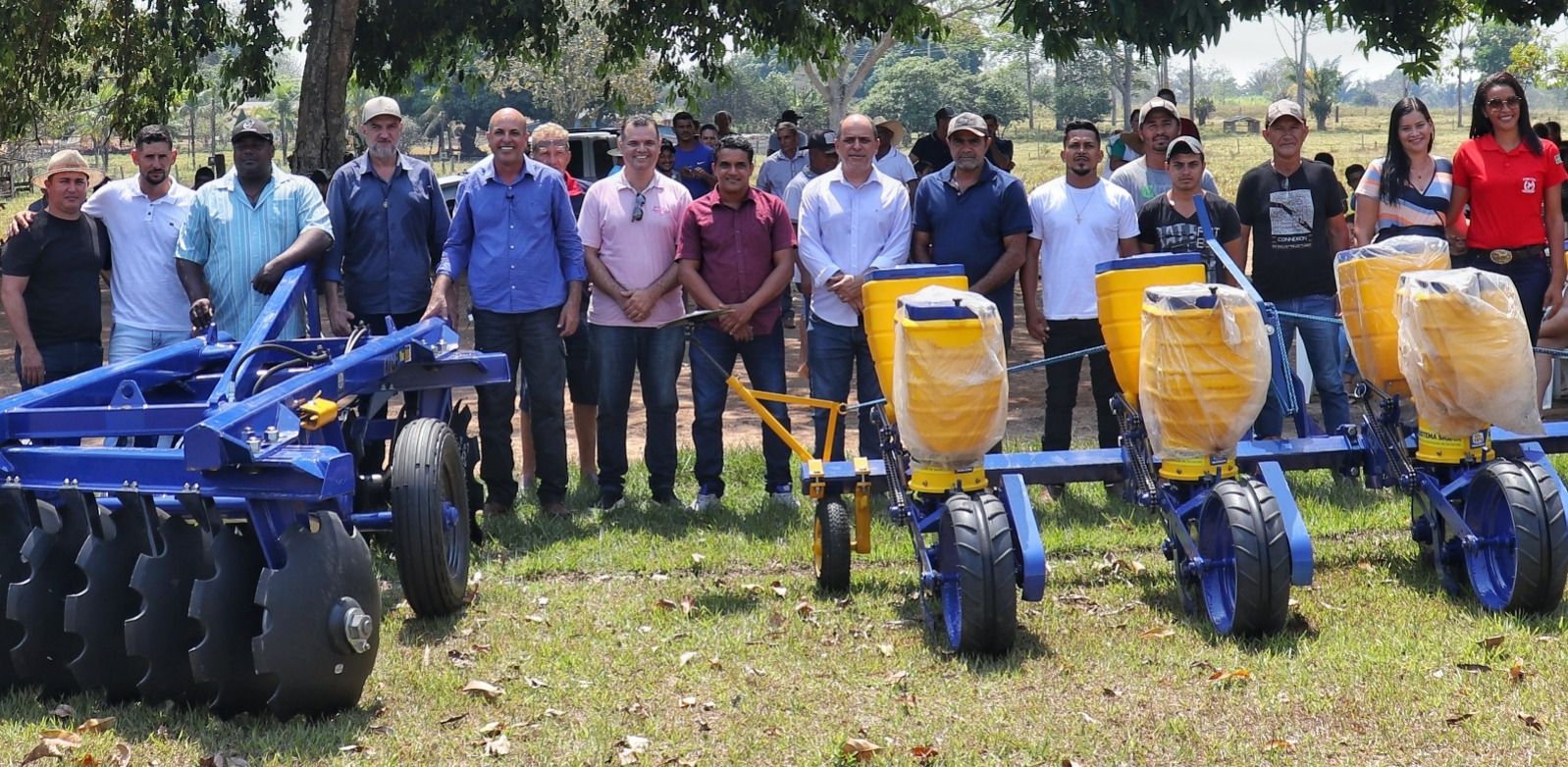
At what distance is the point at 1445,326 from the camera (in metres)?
5.83

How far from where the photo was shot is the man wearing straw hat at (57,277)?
7742 mm

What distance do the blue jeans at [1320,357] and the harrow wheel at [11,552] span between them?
569cm

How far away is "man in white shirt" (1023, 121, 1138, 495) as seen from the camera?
8.03 m

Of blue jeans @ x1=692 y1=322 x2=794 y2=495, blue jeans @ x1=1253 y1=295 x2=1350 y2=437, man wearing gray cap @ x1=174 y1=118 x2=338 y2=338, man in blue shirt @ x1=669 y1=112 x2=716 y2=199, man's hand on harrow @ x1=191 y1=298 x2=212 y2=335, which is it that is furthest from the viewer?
man in blue shirt @ x1=669 y1=112 x2=716 y2=199

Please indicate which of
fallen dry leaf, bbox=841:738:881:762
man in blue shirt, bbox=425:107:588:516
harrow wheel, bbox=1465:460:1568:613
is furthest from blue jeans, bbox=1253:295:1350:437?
fallen dry leaf, bbox=841:738:881:762

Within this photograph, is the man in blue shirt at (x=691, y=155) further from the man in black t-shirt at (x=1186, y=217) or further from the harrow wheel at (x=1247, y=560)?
the harrow wheel at (x=1247, y=560)

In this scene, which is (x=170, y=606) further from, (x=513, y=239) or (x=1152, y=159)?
(x=1152, y=159)

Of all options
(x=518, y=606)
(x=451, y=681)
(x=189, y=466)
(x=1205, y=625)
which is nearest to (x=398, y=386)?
(x=518, y=606)

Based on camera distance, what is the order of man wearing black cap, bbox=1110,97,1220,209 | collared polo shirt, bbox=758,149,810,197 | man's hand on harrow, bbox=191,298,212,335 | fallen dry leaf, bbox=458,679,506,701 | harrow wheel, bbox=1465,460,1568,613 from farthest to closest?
collared polo shirt, bbox=758,149,810,197 → man wearing black cap, bbox=1110,97,1220,209 → man's hand on harrow, bbox=191,298,212,335 → harrow wheel, bbox=1465,460,1568,613 → fallen dry leaf, bbox=458,679,506,701

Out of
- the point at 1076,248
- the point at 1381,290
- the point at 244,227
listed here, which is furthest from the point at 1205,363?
the point at 244,227

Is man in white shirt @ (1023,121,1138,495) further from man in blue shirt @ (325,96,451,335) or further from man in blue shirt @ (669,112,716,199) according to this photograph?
man in blue shirt @ (669,112,716,199)

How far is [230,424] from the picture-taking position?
4.83 meters

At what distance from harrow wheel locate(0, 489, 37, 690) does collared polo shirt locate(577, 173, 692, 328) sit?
11.0 ft

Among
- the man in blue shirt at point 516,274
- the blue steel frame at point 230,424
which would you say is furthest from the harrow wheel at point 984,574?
the man in blue shirt at point 516,274
